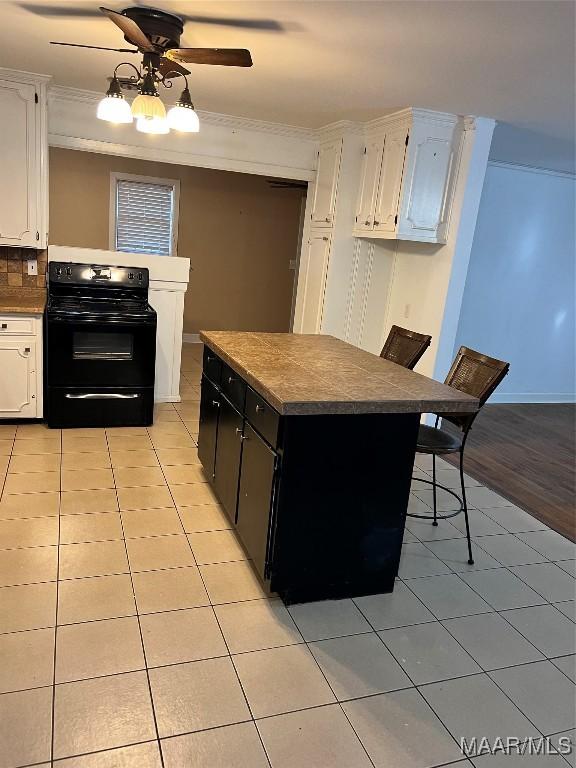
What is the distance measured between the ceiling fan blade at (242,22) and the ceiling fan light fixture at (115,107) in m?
0.47

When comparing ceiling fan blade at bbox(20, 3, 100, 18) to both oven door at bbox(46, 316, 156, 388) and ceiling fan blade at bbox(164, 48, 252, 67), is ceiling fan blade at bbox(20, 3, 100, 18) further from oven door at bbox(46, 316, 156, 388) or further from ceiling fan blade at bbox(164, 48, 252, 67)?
oven door at bbox(46, 316, 156, 388)

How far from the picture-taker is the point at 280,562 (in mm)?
2225

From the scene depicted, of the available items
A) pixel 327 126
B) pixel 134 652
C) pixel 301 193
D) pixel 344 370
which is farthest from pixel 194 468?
pixel 301 193

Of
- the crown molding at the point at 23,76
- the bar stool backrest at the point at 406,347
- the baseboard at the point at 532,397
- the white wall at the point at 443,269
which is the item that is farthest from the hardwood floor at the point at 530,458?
the crown molding at the point at 23,76

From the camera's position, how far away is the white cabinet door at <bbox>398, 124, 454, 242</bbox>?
3.95 m

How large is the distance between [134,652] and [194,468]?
5.34 ft

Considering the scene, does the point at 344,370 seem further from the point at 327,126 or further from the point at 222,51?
the point at 327,126

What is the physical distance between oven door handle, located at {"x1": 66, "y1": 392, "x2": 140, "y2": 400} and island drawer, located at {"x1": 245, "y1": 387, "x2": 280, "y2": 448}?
1.84 m

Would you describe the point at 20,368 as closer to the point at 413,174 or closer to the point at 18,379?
the point at 18,379

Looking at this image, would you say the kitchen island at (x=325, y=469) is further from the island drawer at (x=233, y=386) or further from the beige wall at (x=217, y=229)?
the beige wall at (x=217, y=229)

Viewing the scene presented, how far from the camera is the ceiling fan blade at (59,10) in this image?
2.61 meters

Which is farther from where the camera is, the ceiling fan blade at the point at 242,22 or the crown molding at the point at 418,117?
the crown molding at the point at 418,117

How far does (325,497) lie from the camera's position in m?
2.21

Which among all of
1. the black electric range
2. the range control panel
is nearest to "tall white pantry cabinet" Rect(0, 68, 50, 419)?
the black electric range
